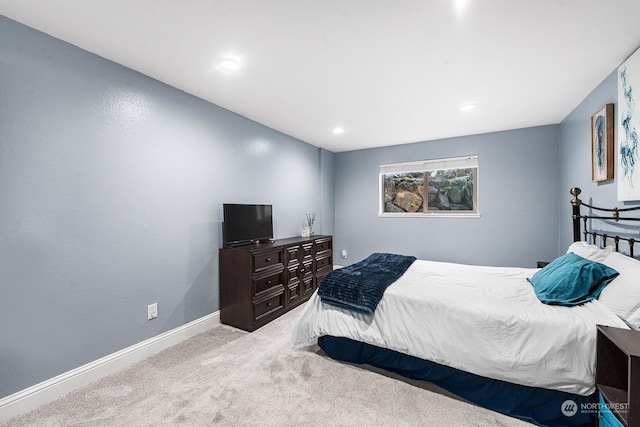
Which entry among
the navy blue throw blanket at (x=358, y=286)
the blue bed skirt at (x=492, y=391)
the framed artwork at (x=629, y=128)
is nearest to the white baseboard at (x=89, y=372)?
the navy blue throw blanket at (x=358, y=286)

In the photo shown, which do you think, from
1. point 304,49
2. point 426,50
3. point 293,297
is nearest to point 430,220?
point 293,297

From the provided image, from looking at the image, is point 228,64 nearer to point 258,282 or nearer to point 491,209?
point 258,282

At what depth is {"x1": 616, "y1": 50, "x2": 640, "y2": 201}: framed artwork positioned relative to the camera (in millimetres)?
1993

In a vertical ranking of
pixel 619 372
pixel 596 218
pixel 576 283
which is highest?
pixel 596 218

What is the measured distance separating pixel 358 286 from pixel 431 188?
3058 mm

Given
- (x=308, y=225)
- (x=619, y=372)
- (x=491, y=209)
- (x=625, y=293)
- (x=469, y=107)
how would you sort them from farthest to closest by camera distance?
(x=308, y=225) → (x=491, y=209) → (x=469, y=107) → (x=625, y=293) → (x=619, y=372)

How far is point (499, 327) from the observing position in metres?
1.77

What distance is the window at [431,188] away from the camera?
4371mm

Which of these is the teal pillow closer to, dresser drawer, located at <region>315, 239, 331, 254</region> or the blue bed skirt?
the blue bed skirt

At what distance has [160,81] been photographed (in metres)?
2.56

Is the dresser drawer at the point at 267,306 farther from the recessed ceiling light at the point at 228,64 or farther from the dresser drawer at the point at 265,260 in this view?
the recessed ceiling light at the point at 228,64

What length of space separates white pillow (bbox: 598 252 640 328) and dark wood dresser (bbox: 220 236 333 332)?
2744mm

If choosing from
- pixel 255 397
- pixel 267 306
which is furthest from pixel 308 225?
pixel 255 397

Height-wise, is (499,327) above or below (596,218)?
below
